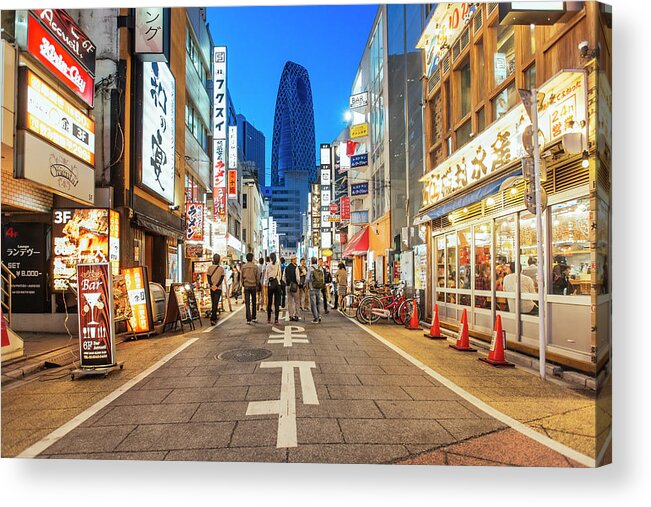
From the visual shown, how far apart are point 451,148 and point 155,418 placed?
35.7 feet

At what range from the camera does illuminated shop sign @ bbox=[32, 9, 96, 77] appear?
837 centimetres

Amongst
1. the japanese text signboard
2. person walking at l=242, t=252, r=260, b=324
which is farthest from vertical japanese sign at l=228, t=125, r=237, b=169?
the japanese text signboard

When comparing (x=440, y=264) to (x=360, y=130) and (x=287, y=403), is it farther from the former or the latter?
(x=360, y=130)

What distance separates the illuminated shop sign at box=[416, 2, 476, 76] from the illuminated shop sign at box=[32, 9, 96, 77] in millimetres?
9061

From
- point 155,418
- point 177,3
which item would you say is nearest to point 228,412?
point 155,418

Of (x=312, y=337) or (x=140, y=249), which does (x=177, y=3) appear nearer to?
(x=312, y=337)

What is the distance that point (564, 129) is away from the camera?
6.46 meters

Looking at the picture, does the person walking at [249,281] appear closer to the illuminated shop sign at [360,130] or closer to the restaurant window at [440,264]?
the restaurant window at [440,264]

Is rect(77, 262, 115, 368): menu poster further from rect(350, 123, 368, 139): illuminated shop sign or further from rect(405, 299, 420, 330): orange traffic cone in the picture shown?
rect(350, 123, 368, 139): illuminated shop sign

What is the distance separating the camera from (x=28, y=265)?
10.2 metres

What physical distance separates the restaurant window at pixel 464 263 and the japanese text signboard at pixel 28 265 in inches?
408

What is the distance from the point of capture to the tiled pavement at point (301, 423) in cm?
354

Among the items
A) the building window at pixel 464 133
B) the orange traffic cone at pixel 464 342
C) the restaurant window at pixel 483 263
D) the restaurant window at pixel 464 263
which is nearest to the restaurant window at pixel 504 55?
the building window at pixel 464 133

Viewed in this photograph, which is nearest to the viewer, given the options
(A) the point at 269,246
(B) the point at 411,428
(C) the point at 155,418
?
(B) the point at 411,428
